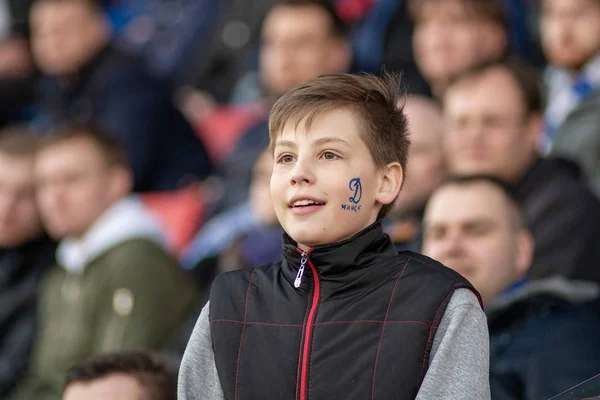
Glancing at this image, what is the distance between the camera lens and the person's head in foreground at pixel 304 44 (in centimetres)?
590

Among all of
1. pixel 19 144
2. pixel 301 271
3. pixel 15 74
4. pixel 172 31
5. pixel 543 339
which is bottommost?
pixel 543 339

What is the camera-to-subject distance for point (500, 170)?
15.3 feet

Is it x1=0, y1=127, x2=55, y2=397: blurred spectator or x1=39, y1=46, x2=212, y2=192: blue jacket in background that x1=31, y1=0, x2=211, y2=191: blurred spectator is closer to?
x1=39, y1=46, x2=212, y2=192: blue jacket in background

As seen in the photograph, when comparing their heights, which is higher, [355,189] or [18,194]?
[355,189]

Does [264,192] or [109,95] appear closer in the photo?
[264,192]

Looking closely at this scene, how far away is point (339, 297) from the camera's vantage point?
7.41 ft

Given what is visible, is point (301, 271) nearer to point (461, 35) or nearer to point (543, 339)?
point (543, 339)

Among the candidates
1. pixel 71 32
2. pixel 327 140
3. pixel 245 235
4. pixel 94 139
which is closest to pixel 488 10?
pixel 245 235

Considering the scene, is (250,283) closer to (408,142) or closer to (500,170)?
(408,142)

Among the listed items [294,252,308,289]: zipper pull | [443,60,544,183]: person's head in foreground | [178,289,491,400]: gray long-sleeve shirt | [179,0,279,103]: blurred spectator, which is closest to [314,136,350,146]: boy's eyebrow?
[294,252,308,289]: zipper pull

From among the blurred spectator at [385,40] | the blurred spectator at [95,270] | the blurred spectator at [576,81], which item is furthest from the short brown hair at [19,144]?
the blurred spectator at [576,81]

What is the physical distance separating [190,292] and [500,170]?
58.8 inches

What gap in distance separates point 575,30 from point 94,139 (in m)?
2.47

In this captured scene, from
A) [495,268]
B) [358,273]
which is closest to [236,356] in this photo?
[358,273]
